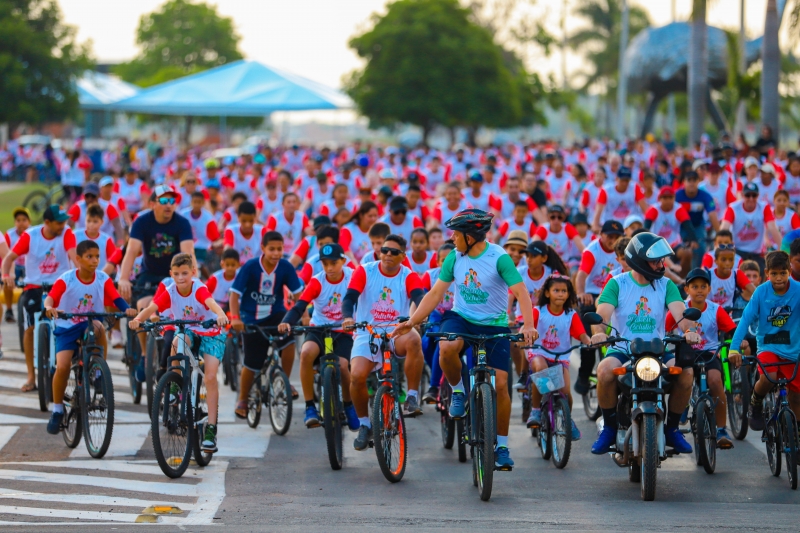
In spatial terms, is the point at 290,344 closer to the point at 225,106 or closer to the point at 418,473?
the point at 418,473

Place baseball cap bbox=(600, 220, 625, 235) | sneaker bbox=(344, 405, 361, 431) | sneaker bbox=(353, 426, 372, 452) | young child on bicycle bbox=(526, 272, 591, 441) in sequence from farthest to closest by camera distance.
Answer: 1. baseball cap bbox=(600, 220, 625, 235)
2. young child on bicycle bbox=(526, 272, 591, 441)
3. sneaker bbox=(344, 405, 361, 431)
4. sneaker bbox=(353, 426, 372, 452)

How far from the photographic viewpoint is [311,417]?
10477 mm

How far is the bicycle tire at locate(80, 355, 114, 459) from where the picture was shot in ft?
33.1

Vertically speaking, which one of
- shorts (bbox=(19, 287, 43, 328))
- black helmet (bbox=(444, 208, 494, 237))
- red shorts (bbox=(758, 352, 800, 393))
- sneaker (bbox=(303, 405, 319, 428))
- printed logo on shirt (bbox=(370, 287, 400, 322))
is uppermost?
black helmet (bbox=(444, 208, 494, 237))

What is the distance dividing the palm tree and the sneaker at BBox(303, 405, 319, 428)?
78.4 feet

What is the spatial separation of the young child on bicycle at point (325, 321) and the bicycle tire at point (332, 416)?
1.20 feet

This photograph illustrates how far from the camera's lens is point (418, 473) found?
32.7 ft

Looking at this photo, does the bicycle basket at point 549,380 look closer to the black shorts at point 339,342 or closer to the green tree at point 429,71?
the black shorts at point 339,342

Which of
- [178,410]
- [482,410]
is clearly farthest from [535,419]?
[178,410]

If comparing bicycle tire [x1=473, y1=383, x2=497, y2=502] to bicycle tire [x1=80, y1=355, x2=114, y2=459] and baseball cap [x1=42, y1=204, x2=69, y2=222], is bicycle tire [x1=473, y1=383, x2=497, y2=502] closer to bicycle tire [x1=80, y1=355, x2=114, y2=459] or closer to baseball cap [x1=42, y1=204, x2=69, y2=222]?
bicycle tire [x1=80, y1=355, x2=114, y2=459]

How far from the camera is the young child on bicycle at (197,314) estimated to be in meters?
10.1

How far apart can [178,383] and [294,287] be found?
91.1 inches

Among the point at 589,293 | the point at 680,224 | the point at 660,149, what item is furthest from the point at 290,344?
the point at 660,149

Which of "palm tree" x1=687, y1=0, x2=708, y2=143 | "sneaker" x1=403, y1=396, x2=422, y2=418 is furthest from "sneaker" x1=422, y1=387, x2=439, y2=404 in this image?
"palm tree" x1=687, y1=0, x2=708, y2=143
